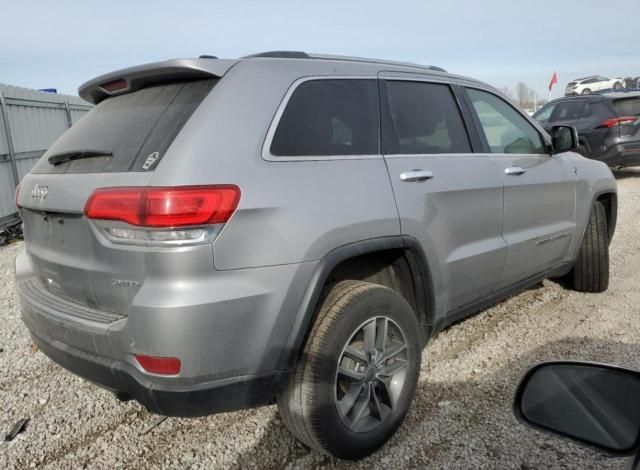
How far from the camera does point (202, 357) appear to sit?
187 centimetres

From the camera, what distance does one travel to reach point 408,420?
2.71 m

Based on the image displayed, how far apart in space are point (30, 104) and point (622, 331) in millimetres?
9319

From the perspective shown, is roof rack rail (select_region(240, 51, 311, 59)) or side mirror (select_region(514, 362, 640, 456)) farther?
roof rack rail (select_region(240, 51, 311, 59))

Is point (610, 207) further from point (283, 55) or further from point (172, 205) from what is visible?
point (172, 205)

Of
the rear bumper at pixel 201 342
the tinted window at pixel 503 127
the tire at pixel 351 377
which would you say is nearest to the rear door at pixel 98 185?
the rear bumper at pixel 201 342

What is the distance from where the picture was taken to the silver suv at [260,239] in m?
1.85

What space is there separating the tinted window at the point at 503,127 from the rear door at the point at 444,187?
0.26 meters

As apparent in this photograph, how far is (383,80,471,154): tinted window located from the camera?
106 inches

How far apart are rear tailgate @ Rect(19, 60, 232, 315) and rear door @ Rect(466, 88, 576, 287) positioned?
202cm

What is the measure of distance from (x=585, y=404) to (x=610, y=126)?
1070 cm

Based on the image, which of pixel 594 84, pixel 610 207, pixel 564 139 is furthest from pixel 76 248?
pixel 594 84

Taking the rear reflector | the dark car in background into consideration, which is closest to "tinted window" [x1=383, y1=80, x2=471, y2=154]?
the rear reflector

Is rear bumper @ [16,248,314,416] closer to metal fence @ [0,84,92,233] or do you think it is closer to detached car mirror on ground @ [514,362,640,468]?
detached car mirror on ground @ [514,362,640,468]

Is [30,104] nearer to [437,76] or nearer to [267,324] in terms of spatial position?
[437,76]
